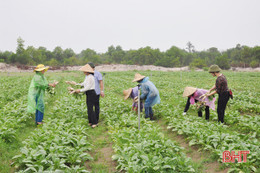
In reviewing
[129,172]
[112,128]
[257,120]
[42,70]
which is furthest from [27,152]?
[257,120]

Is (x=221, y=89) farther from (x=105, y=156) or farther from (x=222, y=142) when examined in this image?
(x=105, y=156)

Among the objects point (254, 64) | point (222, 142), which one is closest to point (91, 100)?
point (222, 142)

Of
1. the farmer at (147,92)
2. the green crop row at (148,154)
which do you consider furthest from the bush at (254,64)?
the green crop row at (148,154)

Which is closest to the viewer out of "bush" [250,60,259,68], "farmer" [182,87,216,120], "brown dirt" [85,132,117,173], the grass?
the grass

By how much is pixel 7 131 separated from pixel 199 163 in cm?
471

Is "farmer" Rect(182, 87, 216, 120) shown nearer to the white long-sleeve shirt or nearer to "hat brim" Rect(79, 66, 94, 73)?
the white long-sleeve shirt

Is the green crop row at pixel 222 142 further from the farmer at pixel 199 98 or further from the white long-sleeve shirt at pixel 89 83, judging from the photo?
the white long-sleeve shirt at pixel 89 83

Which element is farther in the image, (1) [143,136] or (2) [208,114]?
(2) [208,114]

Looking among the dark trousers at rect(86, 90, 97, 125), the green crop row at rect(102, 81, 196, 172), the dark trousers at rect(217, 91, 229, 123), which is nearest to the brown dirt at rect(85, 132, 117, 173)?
the green crop row at rect(102, 81, 196, 172)

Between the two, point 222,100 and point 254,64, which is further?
point 254,64

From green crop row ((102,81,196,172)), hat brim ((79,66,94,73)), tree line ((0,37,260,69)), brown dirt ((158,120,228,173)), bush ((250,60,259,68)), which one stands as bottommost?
brown dirt ((158,120,228,173))

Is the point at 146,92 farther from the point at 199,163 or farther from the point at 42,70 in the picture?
the point at 42,70

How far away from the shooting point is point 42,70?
6.39 meters

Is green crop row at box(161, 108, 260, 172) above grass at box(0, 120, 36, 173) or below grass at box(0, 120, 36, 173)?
above
